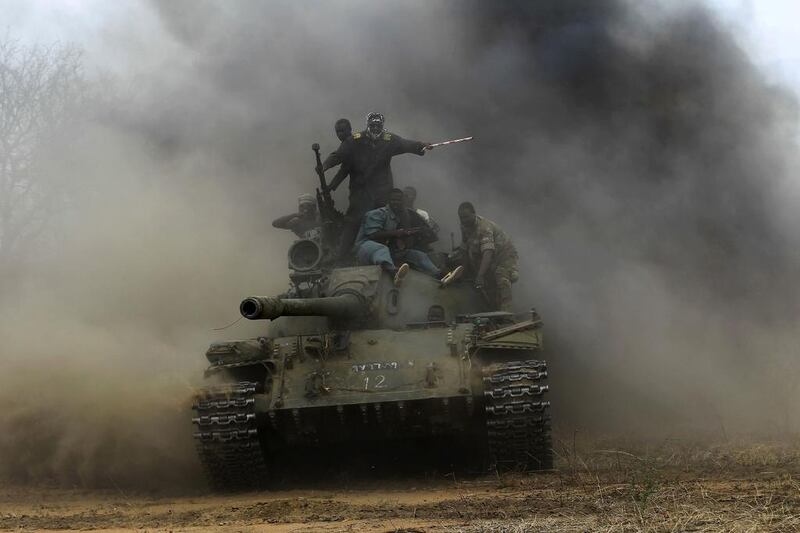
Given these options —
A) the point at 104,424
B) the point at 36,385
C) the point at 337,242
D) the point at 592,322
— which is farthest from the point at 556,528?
the point at 592,322

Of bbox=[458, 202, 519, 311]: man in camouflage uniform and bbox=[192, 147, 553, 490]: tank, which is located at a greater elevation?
bbox=[458, 202, 519, 311]: man in camouflage uniform

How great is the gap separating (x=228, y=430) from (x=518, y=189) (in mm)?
11414

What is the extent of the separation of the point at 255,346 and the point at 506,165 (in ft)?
34.9

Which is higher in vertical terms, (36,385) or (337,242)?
(337,242)

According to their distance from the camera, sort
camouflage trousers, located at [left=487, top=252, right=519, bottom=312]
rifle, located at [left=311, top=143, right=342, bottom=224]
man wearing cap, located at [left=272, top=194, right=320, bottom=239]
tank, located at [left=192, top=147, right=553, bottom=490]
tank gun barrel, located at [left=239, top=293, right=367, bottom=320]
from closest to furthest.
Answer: tank gun barrel, located at [left=239, top=293, right=367, bottom=320] → tank, located at [left=192, top=147, right=553, bottom=490] → camouflage trousers, located at [left=487, top=252, right=519, bottom=312] → rifle, located at [left=311, top=143, right=342, bottom=224] → man wearing cap, located at [left=272, top=194, right=320, bottom=239]

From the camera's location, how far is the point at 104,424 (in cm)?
1194

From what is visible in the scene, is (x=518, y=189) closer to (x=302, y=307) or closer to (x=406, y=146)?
(x=406, y=146)

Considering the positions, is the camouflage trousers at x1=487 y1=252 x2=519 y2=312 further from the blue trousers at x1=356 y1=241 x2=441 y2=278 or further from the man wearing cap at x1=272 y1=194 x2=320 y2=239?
the man wearing cap at x1=272 y1=194 x2=320 y2=239

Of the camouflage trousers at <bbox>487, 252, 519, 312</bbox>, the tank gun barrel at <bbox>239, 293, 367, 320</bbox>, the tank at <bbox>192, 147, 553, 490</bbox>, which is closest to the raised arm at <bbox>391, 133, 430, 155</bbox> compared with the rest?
the camouflage trousers at <bbox>487, 252, 519, 312</bbox>

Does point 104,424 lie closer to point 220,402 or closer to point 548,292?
point 220,402

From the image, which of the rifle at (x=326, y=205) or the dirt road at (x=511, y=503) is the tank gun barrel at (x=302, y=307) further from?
the rifle at (x=326, y=205)

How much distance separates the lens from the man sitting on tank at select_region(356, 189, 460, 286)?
1292cm

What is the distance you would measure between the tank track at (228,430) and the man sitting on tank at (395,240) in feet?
9.16

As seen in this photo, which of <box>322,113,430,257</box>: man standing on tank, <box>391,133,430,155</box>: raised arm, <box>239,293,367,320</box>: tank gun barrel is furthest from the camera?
<box>391,133,430,155</box>: raised arm
